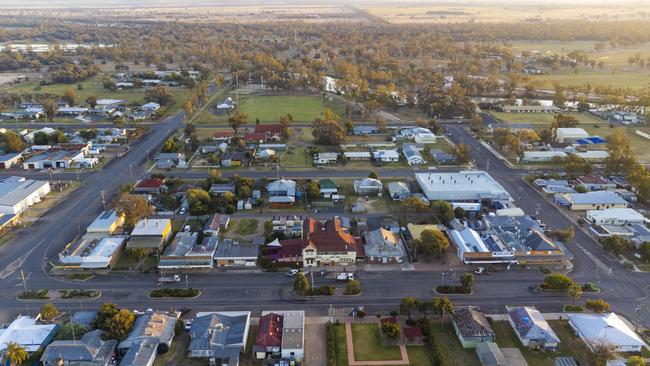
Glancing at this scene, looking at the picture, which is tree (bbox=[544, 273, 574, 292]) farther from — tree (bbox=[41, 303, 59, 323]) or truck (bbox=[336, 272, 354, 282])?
tree (bbox=[41, 303, 59, 323])

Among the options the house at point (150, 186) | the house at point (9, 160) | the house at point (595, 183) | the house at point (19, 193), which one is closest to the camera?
the house at point (19, 193)

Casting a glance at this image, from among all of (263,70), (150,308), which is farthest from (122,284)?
(263,70)

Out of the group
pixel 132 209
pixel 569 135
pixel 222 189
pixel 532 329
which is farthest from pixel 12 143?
pixel 569 135

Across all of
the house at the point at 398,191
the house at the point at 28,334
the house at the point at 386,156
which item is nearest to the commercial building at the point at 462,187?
the house at the point at 398,191

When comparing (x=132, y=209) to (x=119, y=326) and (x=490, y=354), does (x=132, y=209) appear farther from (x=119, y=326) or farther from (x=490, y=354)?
(x=490, y=354)

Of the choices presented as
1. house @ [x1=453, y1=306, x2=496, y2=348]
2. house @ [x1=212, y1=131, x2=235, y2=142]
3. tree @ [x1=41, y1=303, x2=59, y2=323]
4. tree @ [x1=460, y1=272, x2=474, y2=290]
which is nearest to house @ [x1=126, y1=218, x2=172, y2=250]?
tree @ [x1=41, y1=303, x2=59, y2=323]

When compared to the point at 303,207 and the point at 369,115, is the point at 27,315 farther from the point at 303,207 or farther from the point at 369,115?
the point at 369,115

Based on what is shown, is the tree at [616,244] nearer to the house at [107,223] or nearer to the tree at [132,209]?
the tree at [132,209]
